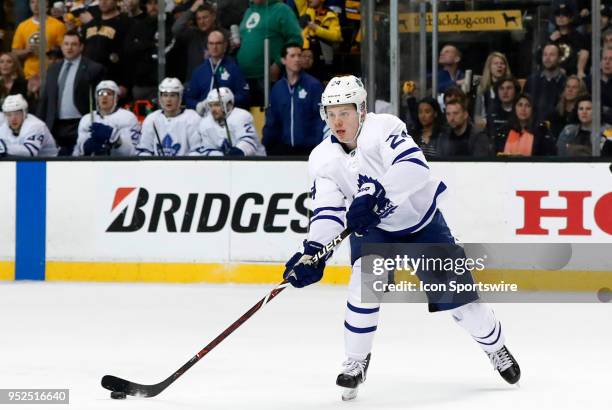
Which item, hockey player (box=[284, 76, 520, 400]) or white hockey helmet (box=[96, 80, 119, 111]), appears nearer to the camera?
hockey player (box=[284, 76, 520, 400])

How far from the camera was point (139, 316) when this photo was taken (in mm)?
6746

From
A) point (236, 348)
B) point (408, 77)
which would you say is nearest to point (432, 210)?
point (236, 348)

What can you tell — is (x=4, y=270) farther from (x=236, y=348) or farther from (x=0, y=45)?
(x=236, y=348)

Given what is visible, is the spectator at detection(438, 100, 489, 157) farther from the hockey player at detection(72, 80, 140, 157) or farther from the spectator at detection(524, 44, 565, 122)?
the hockey player at detection(72, 80, 140, 157)

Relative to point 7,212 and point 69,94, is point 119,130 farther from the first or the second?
point 7,212

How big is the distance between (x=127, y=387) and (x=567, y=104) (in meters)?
4.32

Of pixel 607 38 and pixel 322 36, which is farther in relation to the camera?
pixel 322 36

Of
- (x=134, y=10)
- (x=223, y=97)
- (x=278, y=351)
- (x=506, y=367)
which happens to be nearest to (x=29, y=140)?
(x=134, y=10)

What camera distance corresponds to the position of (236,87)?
8.91m

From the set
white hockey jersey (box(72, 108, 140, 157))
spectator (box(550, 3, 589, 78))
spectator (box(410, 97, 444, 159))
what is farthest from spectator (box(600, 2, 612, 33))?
white hockey jersey (box(72, 108, 140, 157))

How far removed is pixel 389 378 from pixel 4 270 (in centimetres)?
418

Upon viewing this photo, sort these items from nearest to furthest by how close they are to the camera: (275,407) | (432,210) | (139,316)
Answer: (275,407), (432,210), (139,316)

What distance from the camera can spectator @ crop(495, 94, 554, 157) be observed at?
806 centimetres

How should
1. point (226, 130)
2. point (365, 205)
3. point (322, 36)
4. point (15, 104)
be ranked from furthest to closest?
point (15, 104)
point (322, 36)
point (226, 130)
point (365, 205)
